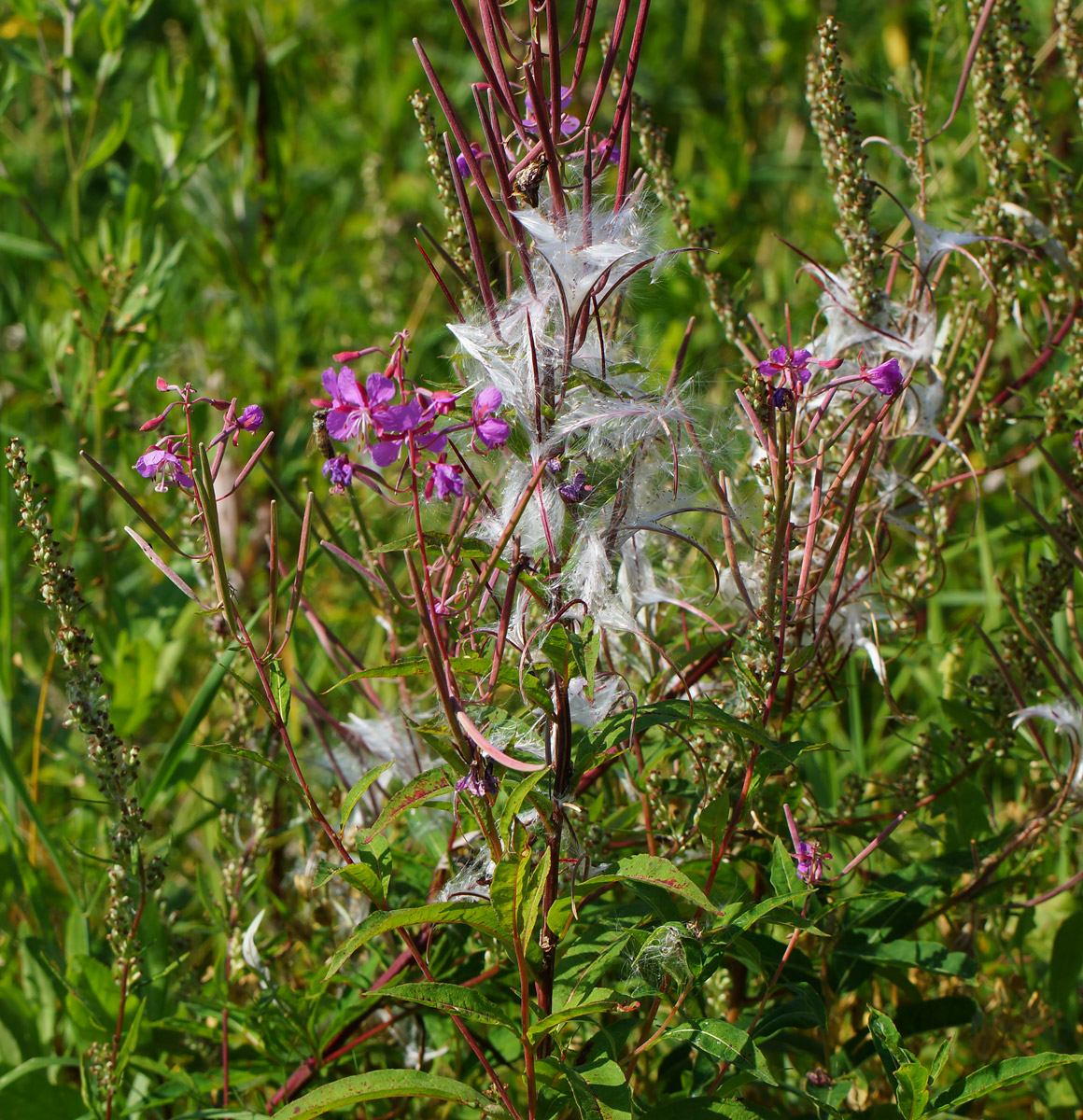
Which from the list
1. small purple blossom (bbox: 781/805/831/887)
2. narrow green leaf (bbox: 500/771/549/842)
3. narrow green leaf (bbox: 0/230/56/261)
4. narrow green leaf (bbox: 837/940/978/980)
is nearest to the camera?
narrow green leaf (bbox: 500/771/549/842)

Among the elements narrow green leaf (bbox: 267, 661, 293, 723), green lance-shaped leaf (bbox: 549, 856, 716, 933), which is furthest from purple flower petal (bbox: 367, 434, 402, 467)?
green lance-shaped leaf (bbox: 549, 856, 716, 933)

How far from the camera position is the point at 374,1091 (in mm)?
849

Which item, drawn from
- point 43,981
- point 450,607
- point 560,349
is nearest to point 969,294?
point 560,349

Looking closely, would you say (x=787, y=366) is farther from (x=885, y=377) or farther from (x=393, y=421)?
(x=393, y=421)

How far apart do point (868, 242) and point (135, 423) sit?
169cm

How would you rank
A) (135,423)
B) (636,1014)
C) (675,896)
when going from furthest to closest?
(135,423)
(636,1014)
(675,896)

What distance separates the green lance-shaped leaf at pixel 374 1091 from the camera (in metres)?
0.83

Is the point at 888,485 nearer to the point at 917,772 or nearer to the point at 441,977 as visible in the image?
the point at 917,772

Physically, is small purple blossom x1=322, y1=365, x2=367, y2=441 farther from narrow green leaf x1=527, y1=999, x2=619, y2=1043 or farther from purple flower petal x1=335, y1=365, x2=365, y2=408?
narrow green leaf x1=527, y1=999, x2=619, y2=1043

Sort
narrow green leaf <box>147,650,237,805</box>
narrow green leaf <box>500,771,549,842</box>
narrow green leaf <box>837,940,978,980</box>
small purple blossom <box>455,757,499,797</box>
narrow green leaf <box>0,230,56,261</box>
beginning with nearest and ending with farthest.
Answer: narrow green leaf <box>500,771,549,842</box> < small purple blossom <box>455,757,499,797</box> < narrow green leaf <box>837,940,978,980</box> < narrow green leaf <box>147,650,237,805</box> < narrow green leaf <box>0,230,56,261</box>

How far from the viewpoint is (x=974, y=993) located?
1436 mm

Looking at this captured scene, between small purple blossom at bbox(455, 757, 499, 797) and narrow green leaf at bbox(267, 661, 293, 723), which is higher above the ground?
narrow green leaf at bbox(267, 661, 293, 723)

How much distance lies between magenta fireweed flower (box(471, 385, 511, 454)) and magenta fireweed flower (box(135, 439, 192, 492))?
10.6 inches

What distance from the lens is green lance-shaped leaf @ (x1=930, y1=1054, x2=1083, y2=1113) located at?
0.93m
